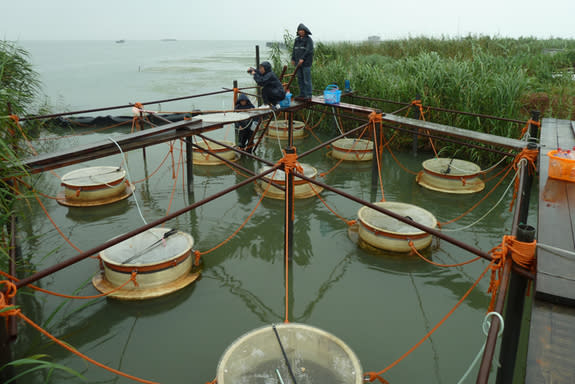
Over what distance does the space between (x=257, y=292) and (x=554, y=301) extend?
366 centimetres

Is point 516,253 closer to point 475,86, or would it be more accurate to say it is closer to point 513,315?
point 513,315

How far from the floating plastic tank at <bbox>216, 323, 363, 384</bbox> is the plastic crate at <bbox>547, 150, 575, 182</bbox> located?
10.5 ft

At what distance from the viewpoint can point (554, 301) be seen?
2502 mm

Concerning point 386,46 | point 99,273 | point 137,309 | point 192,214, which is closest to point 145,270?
point 137,309

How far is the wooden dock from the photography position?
2.11 metres

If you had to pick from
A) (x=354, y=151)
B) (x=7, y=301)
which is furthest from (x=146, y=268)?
(x=354, y=151)

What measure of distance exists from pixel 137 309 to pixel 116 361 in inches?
33.0

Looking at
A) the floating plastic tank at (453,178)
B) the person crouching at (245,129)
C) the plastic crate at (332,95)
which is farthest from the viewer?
the person crouching at (245,129)

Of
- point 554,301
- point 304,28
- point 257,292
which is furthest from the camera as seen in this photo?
point 304,28

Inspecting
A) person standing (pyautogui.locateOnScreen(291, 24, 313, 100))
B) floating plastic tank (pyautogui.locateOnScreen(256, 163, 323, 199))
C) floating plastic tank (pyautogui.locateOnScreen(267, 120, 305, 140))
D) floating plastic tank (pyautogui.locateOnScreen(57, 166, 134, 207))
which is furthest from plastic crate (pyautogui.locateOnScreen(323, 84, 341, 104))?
floating plastic tank (pyautogui.locateOnScreen(57, 166, 134, 207))

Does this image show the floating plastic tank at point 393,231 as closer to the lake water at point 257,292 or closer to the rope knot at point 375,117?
the lake water at point 257,292

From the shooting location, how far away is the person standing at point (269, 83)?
8.30 metres

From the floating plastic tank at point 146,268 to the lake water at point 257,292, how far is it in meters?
0.15

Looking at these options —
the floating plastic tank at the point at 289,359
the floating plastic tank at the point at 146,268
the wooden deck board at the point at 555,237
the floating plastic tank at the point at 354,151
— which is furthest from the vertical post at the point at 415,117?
the floating plastic tank at the point at 289,359
